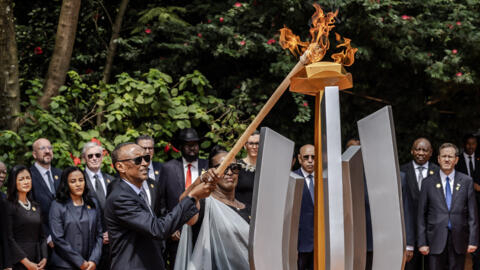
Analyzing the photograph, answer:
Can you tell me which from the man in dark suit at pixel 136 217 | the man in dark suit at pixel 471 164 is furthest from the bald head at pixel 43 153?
the man in dark suit at pixel 471 164

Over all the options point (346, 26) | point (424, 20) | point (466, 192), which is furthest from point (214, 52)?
point (466, 192)

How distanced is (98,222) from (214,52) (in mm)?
3529

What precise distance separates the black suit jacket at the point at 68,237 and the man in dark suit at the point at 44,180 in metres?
0.27

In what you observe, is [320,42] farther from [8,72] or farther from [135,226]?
[8,72]

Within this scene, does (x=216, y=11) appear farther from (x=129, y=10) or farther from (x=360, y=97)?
(x=360, y=97)

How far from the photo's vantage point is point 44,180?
7.20m

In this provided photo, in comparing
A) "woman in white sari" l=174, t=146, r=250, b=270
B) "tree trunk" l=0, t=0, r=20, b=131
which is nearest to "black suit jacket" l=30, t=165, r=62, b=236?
"tree trunk" l=0, t=0, r=20, b=131

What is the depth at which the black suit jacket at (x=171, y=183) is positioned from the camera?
24.5 ft

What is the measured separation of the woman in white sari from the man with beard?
2.27 meters

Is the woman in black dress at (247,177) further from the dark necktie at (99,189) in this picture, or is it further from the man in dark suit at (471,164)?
the man in dark suit at (471,164)

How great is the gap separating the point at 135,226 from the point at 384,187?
179 centimetres

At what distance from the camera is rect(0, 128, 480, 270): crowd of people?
4734 mm

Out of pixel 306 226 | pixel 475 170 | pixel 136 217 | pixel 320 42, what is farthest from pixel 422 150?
pixel 136 217

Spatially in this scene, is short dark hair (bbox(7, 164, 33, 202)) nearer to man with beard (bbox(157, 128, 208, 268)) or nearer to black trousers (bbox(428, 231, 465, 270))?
man with beard (bbox(157, 128, 208, 268))
